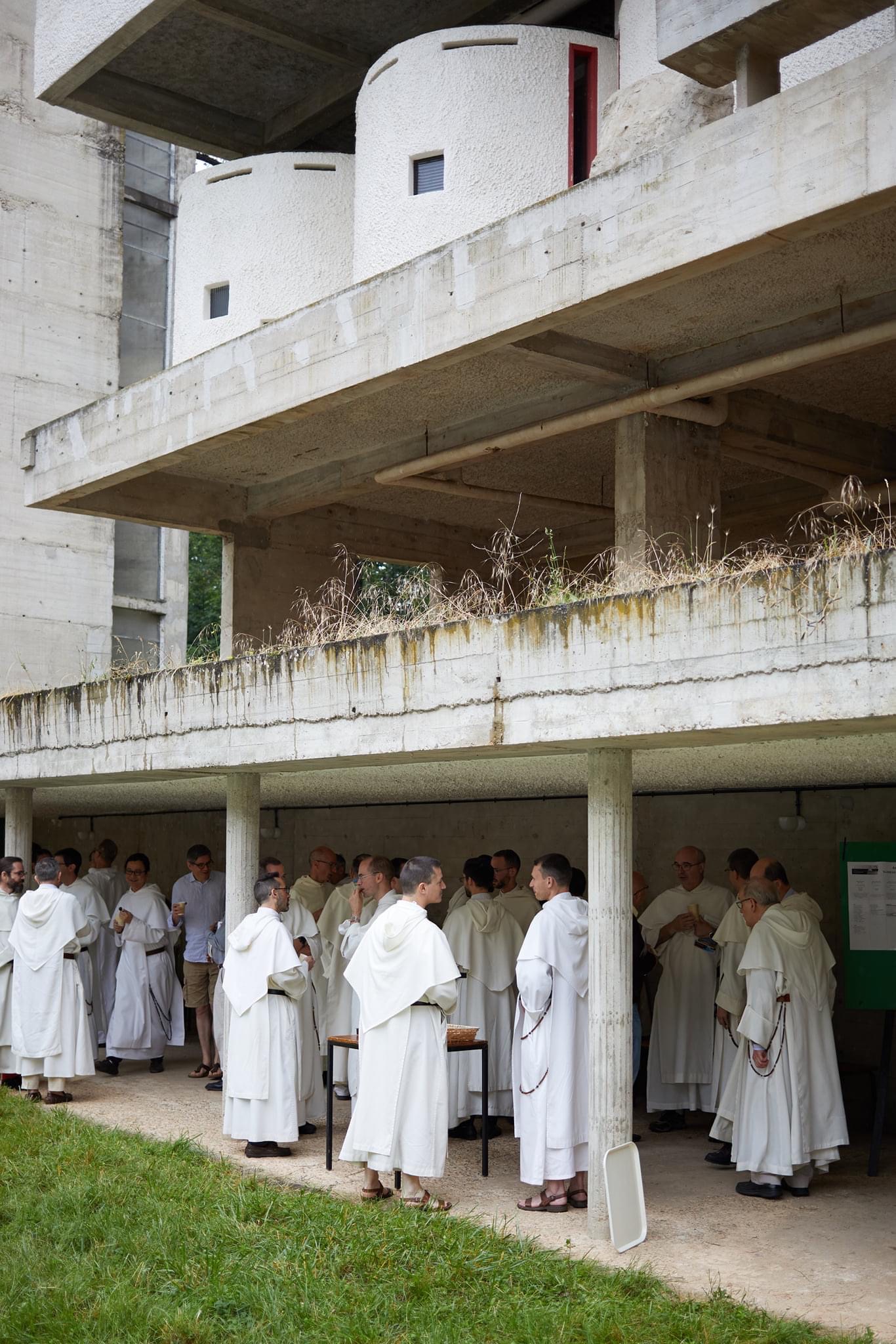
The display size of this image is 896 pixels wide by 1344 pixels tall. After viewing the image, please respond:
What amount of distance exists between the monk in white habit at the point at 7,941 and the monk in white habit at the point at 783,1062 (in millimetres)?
6869

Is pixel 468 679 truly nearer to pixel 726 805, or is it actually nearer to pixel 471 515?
pixel 726 805

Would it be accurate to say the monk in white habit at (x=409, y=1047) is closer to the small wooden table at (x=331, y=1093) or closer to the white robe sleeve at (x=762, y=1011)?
the small wooden table at (x=331, y=1093)

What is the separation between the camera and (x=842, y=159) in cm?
797

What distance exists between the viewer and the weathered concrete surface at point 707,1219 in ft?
21.8

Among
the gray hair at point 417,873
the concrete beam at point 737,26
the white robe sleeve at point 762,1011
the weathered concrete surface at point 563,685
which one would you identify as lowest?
the white robe sleeve at point 762,1011

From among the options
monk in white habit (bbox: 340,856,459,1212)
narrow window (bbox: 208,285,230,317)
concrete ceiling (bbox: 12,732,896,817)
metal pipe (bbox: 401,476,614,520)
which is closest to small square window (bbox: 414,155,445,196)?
metal pipe (bbox: 401,476,614,520)

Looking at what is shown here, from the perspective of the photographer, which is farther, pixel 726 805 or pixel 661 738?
pixel 726 805

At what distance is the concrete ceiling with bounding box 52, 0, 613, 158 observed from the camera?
51.7 ft

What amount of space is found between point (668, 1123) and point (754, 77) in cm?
747

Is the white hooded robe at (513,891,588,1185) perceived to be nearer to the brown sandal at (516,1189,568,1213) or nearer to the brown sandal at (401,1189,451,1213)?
the brown sandal at (516,1189,568,1213)

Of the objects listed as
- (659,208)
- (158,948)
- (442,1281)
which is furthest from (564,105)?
→ (442,1281)

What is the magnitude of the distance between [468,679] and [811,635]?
2.40 meters

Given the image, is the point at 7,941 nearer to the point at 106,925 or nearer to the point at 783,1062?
the point at 106,925

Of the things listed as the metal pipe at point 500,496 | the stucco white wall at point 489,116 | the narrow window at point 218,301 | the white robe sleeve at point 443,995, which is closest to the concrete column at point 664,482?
the metal pipe at point 500,496
